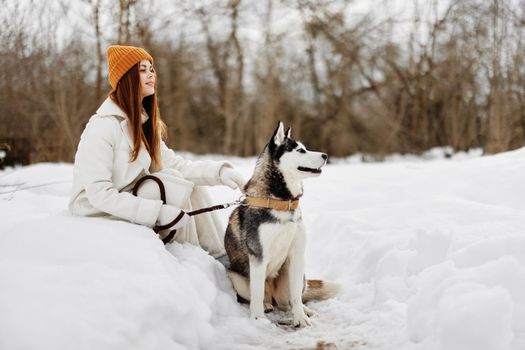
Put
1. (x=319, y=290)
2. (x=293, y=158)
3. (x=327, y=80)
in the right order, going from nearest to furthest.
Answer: (x=293, y=158) < (x=319, y=290) < (x=327, y=80)

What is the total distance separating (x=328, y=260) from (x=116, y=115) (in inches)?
95.5

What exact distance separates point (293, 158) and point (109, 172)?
4.06 ft

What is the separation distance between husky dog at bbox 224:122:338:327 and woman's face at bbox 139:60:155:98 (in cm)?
96

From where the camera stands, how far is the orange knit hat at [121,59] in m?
3.19

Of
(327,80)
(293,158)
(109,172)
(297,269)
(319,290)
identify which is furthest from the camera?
(327,80)

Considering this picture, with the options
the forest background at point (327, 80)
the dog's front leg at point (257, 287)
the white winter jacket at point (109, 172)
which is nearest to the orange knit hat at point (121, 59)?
the white winter jacket at point (109, 172)

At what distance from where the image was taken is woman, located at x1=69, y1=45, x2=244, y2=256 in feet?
9.87

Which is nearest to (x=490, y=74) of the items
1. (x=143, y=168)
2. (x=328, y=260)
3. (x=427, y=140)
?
(x=427, y=140)

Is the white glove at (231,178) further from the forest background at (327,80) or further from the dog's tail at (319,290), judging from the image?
the forest background at (327,80)

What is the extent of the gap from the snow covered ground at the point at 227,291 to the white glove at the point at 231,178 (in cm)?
58

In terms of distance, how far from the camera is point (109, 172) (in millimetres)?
3045

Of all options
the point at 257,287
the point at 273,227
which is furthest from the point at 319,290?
the point at 273,227

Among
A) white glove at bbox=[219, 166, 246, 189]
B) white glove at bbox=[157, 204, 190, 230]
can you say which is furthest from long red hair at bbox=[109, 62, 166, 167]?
white glove at bbox=[219, 166, 246, 189]

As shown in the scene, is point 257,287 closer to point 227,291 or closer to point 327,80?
point 227,291
